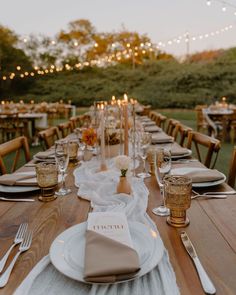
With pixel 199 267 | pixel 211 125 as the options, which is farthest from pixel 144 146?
pixel 211 125

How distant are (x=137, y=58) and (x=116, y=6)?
3209mm

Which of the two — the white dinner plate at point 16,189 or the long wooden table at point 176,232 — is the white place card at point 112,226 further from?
the white dinner plate at point 16,189

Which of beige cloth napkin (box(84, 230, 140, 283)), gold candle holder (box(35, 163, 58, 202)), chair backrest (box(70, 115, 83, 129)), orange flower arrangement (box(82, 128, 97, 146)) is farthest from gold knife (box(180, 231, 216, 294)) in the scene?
chair backrest (box(70, 115, 83, 129))

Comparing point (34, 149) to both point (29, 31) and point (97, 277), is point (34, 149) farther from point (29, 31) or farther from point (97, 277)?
point (29, 31)

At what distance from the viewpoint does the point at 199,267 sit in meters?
0.67

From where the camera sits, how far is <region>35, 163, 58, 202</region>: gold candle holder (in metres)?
1.14

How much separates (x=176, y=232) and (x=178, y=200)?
97mm

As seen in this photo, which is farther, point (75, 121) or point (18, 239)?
point (75, 121)

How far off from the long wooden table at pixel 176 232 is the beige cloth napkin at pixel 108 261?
0.34ft

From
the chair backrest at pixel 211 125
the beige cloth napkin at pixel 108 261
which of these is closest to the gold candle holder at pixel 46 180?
the beige cloth napkin at pixel 108 261

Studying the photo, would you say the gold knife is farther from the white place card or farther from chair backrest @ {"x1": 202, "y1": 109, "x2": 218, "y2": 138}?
chair backrest @ {"x1": 202, "y1": 109, "x2": 218, "y2": 138}

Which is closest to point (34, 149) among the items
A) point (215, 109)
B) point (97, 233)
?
point (215, 109)

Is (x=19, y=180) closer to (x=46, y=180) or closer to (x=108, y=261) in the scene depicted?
(x=46, y=180)

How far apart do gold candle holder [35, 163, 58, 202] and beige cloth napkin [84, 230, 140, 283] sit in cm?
49
